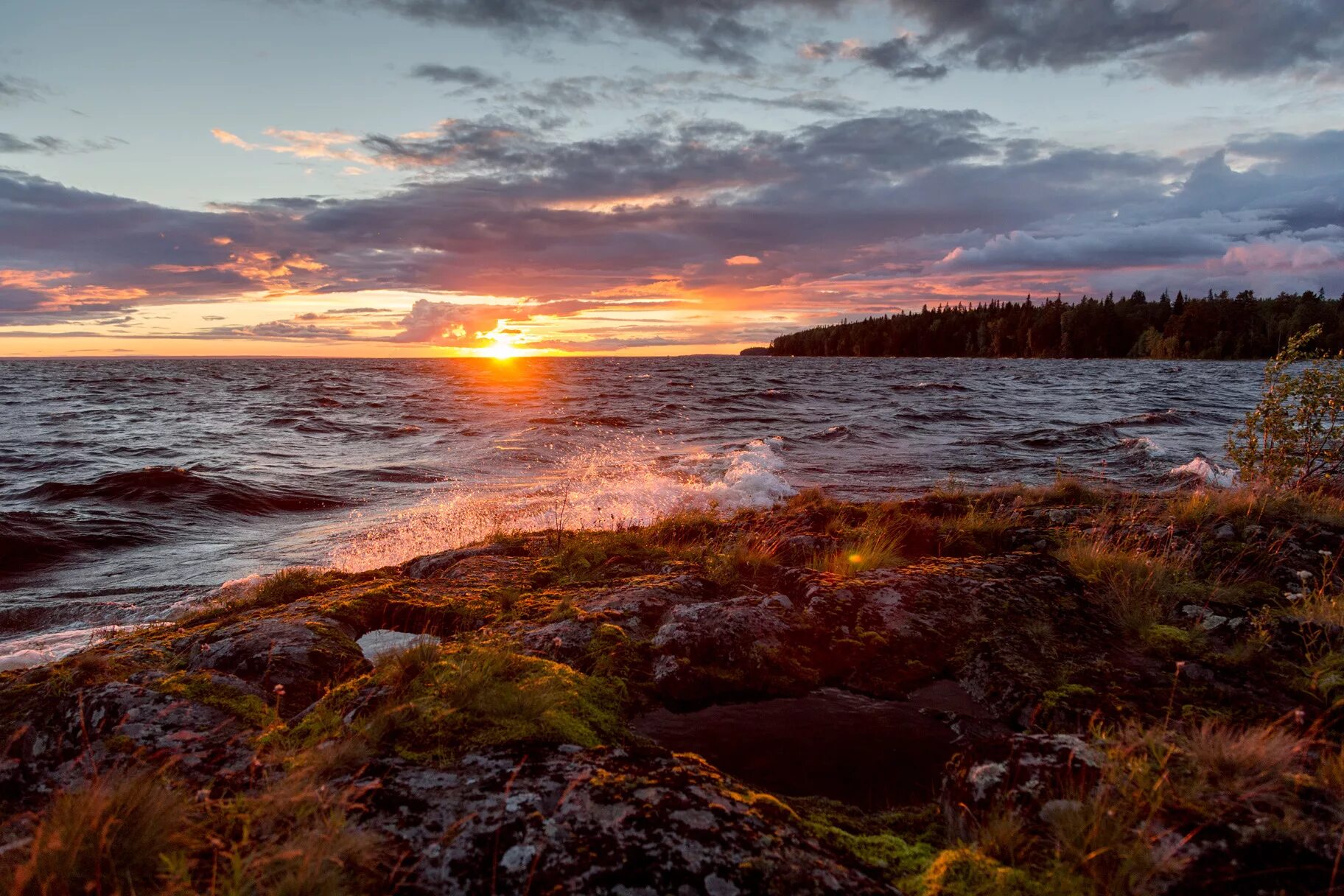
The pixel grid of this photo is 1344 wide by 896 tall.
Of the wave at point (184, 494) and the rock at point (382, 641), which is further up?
the rock at point (382, 641)

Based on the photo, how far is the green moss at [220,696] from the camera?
3.85m

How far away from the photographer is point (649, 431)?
29.0m

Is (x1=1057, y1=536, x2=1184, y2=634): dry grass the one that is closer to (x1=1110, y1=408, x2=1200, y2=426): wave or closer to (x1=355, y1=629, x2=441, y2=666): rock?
(x1=355, y1=629, x2=441, y2=666): rock

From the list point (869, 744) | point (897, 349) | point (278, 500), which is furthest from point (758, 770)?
point (897, 349)

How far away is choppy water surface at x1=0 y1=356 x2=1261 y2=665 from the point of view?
11797 millimetres

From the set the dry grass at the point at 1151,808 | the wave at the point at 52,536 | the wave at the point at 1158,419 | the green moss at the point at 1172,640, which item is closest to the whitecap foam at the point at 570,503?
the wave at the point at 52,536

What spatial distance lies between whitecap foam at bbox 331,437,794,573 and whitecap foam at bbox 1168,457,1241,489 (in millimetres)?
9150

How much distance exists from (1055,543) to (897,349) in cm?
18877

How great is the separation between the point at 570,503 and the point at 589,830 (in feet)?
40.9

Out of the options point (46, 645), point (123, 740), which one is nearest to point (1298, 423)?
point (123, 740)

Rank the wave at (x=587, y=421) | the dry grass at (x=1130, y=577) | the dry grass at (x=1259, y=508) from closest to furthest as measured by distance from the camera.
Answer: the dry grass at (x=1130, y=577) → the dry grass at (x=1259, y=508) → the wave at (x=587, y=421)

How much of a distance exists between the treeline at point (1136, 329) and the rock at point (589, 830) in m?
134

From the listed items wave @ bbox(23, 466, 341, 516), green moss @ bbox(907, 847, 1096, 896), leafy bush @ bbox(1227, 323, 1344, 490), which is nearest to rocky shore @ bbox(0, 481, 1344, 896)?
green moss @ bbox(907, 847, 1096, 896)

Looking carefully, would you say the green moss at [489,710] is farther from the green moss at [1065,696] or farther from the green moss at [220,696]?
the green moss at [1065,696]
